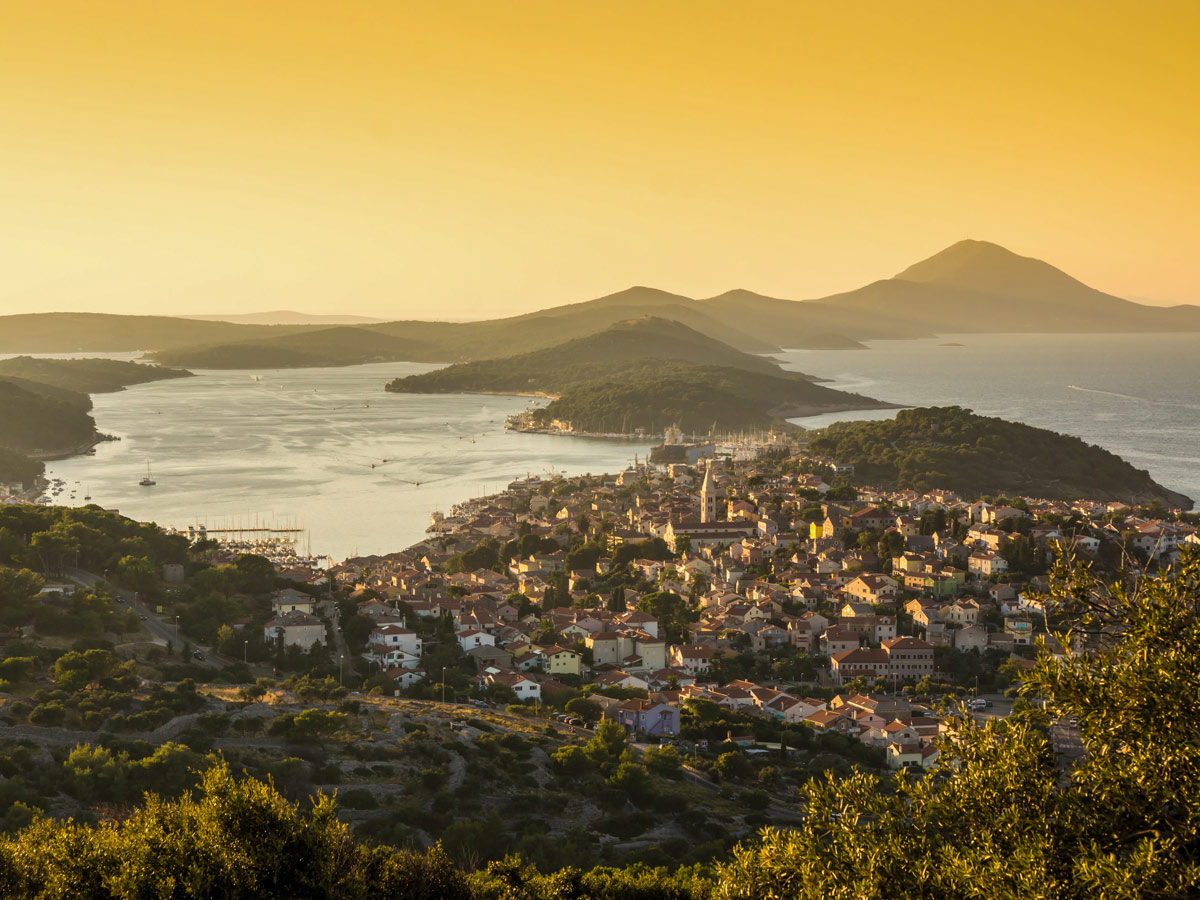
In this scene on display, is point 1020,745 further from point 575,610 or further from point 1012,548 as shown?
point 1012,548

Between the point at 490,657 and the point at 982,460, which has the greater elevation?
the point at 982,460

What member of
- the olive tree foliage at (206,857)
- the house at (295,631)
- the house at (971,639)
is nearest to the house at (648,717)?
the house at (295,631)

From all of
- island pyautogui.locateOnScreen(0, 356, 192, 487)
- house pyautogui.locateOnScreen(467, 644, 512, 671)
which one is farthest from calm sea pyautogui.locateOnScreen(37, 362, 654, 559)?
house pyautogui.locateOnScreen(467, 644, 512, 671)

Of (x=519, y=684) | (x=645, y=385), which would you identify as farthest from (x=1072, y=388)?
(x=519, y=684)

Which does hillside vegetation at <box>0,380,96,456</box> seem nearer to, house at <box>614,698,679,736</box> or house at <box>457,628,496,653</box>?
house at <box>457,628,496,653</box>

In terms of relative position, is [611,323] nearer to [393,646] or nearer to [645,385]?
[645,385]

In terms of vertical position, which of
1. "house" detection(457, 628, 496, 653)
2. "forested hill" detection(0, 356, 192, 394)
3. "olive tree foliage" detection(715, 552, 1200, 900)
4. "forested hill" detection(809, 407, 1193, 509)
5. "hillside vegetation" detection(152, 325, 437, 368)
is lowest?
"house" detection(457, 628, 496, 653)

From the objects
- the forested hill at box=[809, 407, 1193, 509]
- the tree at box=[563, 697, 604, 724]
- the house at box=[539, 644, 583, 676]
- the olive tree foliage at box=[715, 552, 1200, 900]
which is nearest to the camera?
the olive tree foliage at box=[715, 552, 1200, 900]
